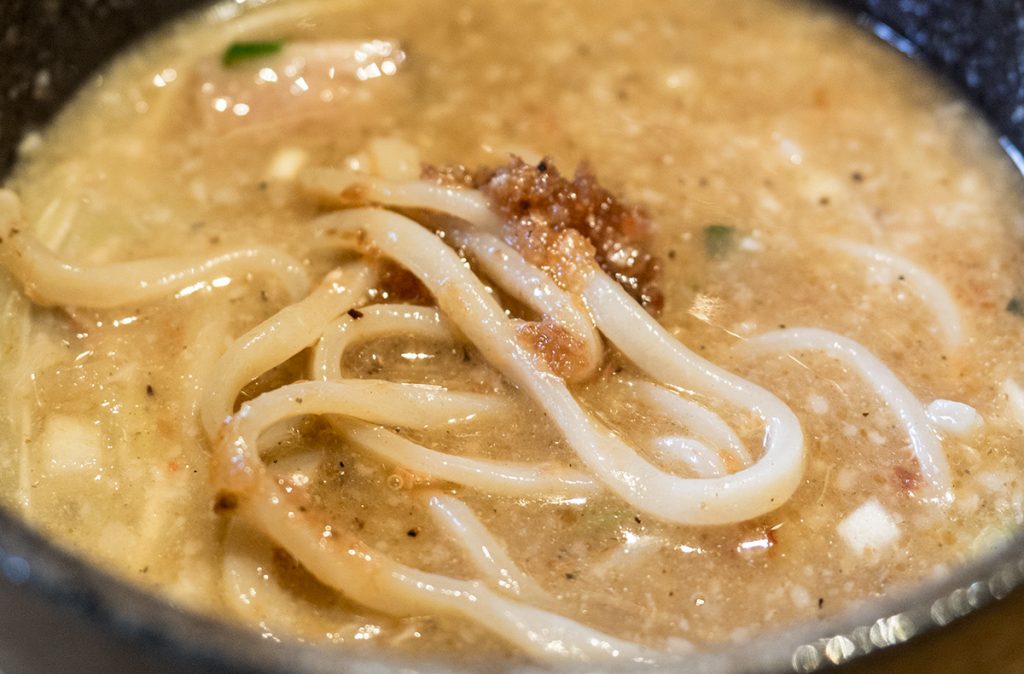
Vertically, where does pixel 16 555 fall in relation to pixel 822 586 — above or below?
above

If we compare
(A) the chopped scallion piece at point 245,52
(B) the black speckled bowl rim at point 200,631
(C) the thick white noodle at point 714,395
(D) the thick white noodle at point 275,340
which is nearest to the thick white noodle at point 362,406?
(D) the thick white noodle at point 275,340

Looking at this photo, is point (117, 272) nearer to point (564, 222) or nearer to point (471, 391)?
point (471, 391)

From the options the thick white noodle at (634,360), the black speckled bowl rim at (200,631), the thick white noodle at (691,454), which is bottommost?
the thick white noodle at (691,454)

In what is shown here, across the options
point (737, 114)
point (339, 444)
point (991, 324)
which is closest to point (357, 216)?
point (339, 444)

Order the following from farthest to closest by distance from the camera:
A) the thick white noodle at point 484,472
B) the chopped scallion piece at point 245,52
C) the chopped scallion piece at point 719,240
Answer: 1. the chopped scallion piece at point 245,52
2. the chopped scallion piece at point 719,240
3. the thick white noodle at point 484,472

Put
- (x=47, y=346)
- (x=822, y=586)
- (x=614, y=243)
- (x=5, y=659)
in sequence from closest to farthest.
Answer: (x=5, y=659)
(x=822, y=586)
(x=47, y=346)
(x=614, y=243)

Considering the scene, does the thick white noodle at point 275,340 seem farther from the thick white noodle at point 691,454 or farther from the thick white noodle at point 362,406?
the thick white noodle at point 691,454

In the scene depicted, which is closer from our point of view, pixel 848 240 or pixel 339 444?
pixel 339 444

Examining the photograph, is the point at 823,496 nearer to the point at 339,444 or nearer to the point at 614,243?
the point at 614,243

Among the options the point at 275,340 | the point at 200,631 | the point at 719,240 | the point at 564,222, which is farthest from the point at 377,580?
the point at 719,240
